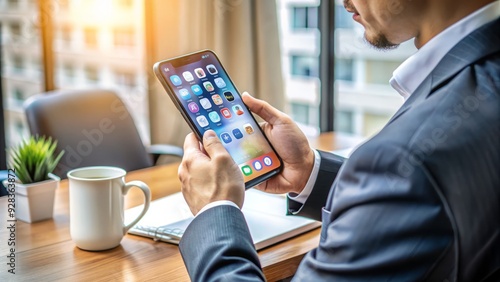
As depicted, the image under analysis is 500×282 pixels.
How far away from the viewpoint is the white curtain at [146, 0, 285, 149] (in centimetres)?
291

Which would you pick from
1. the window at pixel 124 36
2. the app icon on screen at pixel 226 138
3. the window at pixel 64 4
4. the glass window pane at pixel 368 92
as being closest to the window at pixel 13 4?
the window at pixel 64 4

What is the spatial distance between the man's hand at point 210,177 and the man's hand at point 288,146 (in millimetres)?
211

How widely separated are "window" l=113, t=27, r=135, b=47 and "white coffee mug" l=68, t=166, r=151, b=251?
8.10 feet

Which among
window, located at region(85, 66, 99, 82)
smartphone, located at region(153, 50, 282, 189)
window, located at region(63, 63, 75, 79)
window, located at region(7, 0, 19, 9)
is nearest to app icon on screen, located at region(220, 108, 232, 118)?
smartphone, located at region(153, 50, 282, 189)

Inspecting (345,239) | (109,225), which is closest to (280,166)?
(109,225)

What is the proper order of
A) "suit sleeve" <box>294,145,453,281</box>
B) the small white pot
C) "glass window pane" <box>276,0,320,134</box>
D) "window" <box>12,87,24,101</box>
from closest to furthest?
"suit sleeve" <box>294,145,453,281</box>, the small white pot, "glass window pane" <box>276,0,320,134</box>, "window" <box>12,87,24,101</box>

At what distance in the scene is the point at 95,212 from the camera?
116 cm

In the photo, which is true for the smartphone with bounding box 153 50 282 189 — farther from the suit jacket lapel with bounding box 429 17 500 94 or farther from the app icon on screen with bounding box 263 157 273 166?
the suit jacket lapel with bounding box 429 17 500 94

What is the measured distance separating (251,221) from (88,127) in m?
0.98

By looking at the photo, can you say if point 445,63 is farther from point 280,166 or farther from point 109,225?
point 109,225

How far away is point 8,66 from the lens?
10.8ft

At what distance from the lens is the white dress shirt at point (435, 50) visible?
84cm

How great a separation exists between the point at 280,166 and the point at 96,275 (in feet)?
1.25

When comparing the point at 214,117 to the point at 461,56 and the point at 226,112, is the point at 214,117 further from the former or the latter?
the point at 461,56
